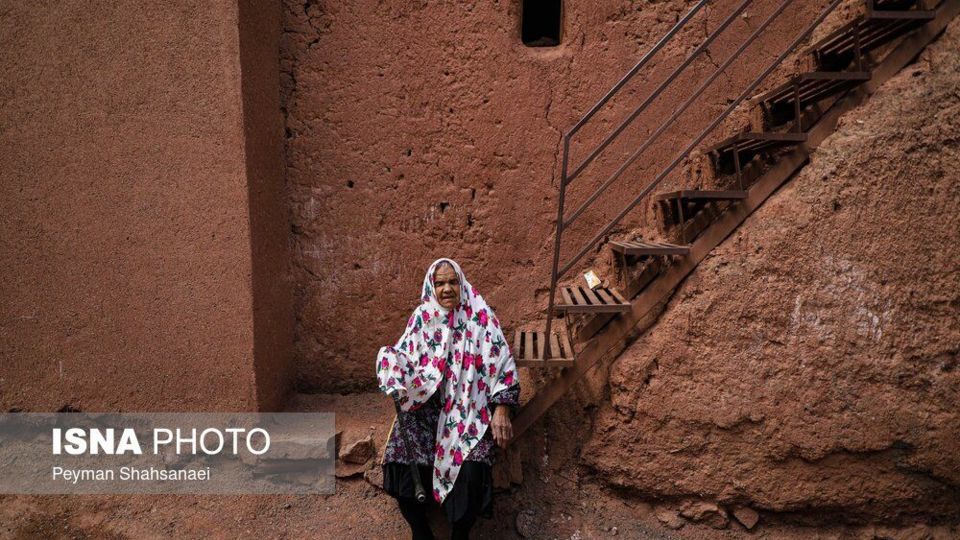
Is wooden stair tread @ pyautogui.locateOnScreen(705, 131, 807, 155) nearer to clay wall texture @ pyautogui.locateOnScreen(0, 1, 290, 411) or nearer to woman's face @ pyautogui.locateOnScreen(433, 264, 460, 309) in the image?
woman's face @ pyautogui.locateOnScreen(433, 264, 460, 309)

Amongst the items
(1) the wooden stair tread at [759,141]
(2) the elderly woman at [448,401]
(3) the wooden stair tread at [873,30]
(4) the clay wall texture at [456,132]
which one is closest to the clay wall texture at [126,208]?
(4) the clay wall texture at [456,132]

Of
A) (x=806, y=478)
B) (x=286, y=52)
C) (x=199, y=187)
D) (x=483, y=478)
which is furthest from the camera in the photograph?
(x=286, y=52)

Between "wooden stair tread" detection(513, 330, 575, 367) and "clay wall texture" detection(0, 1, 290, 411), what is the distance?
162cm

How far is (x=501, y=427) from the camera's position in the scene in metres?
3.04

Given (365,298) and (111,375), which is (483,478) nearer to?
(365,298)

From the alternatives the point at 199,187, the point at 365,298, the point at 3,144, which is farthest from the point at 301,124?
the point at 3,144

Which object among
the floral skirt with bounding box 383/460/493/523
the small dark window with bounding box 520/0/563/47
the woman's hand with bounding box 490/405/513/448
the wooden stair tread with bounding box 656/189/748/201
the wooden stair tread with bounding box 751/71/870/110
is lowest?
the floral skirt with bounding box 383/460/493/523

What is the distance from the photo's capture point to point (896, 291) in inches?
122

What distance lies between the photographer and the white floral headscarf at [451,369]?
3012 millimetres

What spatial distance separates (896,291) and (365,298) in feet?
10.4

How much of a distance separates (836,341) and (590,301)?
1.30 metres

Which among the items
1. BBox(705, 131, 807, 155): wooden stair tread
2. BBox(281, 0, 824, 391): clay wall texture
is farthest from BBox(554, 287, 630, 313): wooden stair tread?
BBox(705, 131, 807, 155): wooden stair tread

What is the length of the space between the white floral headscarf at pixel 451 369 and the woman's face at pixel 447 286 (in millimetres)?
36

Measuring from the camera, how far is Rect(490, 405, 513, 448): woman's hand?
303cm
